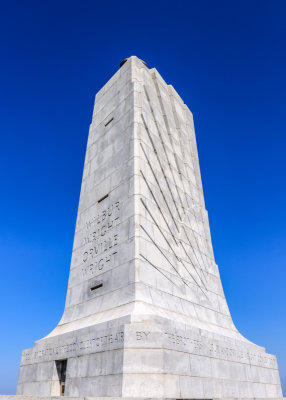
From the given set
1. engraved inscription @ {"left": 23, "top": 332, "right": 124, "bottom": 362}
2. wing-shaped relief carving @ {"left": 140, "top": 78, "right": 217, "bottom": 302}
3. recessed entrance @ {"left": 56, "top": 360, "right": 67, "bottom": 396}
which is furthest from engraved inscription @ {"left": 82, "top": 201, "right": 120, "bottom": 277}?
recessed entrance @ {"left": 56, "top": 360, "right": 67, "bottom": 396}

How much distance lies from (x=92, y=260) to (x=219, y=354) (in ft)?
15.8

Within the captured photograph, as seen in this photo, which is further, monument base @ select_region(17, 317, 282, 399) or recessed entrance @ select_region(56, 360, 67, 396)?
recessed entrance @ select_region(56, 360, 67, 396)

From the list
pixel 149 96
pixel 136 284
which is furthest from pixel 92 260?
pixel 149 96

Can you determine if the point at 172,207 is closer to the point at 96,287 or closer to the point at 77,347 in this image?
the point at 96,287

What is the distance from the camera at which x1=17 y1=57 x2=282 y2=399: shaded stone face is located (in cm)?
687

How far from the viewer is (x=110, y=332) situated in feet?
23.6

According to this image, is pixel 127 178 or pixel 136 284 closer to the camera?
pixel 136 284

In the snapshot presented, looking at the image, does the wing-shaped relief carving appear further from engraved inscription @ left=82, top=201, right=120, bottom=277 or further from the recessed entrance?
the recessed entrance

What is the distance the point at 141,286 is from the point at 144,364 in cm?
215

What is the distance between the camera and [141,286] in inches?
328

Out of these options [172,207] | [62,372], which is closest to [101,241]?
[172,207]

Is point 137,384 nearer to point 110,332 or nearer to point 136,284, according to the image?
point 110,332

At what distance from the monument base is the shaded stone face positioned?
0.07 feet

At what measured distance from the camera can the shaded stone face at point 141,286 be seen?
22.5ft
